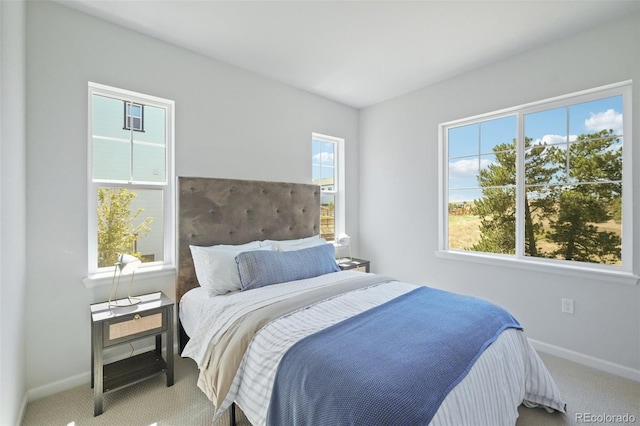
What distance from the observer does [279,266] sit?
2.46m

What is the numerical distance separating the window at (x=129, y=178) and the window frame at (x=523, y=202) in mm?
2927

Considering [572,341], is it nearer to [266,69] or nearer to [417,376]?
[417,376]

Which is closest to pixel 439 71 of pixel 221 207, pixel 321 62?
pixel 321 62

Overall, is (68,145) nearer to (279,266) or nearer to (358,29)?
(279,266)

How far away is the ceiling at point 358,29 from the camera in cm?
209

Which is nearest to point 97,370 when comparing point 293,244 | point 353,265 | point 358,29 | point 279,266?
point 279,266

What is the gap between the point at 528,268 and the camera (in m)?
2.73

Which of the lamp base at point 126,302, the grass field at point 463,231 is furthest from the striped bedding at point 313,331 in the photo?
the grass field at point 463,231

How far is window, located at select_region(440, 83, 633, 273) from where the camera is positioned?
2.38 metres

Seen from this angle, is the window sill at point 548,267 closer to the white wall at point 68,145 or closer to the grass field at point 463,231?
the grass field at point 463,231

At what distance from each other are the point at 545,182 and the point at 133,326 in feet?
12.0

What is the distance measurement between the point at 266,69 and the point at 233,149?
0.92 meters

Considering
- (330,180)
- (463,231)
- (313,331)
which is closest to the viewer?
(313,331)

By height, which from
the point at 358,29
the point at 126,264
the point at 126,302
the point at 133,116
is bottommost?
the point at 126,302
